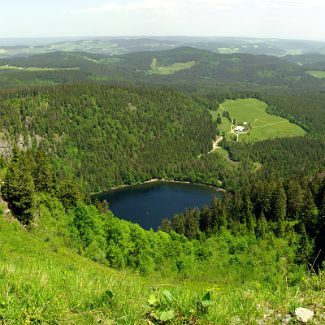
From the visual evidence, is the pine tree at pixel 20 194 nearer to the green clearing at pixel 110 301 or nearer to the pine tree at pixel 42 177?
the pine tree at pixel 42 177

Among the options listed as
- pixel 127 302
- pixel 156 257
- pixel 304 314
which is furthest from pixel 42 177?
pixel 304 314

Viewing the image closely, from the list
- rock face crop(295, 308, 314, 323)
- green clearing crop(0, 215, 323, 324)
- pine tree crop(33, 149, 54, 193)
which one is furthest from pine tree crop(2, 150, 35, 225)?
rock face crop(295, 308, 314, 323)

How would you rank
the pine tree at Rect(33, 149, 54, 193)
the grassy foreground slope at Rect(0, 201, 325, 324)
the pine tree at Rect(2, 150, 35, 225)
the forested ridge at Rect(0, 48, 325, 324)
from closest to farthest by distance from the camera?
the grassy foreground slope at Rect(0, 201, 325, 324)
the forested ridge at Rect(0, 48, 325, 324)
the pine tree at Rect(2, 150, 35, 225)
the pine tree at Rect(33, 149, 54, 193)

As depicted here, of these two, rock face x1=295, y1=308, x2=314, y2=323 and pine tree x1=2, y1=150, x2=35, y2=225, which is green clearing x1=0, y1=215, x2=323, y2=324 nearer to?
rock face x1=295, y1=308, x2=314, y2=323

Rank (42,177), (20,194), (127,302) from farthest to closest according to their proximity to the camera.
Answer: (42,177) < (20,194) < (127,302)

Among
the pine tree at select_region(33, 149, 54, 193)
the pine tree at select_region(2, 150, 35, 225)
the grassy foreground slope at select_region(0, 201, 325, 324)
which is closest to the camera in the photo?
the grassy foreground slope at select_region(0, 201, 325, 324)

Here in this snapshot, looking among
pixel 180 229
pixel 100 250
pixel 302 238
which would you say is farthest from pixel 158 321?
pixel 180 229

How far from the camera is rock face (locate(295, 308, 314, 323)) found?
11211 mm

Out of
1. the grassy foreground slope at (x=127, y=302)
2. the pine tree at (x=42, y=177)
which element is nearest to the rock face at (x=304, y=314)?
the grassy foreground slope at (x=127, y=302)

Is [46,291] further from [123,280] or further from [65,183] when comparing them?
[65,183]

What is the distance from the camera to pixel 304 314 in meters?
11.4

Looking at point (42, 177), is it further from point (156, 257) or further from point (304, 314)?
point (304, 314)

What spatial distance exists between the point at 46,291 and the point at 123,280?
3.30m

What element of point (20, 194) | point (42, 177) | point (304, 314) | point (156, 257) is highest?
point (304, 314)
